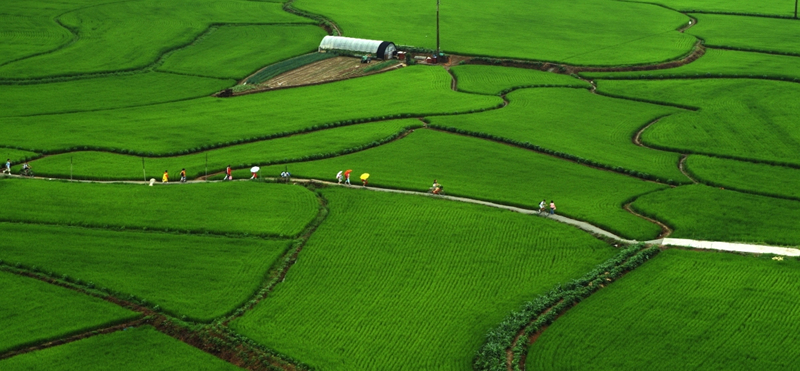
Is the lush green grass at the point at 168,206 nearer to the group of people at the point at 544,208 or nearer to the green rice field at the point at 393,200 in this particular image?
the green rice field at the point at 393,200

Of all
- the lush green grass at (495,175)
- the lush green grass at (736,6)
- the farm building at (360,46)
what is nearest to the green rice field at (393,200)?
the lush green grass at (495,175)

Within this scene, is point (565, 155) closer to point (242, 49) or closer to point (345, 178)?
point (345, 178)

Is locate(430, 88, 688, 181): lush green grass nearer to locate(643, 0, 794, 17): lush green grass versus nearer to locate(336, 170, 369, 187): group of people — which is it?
locate(336, 170, 369, 187): group of people

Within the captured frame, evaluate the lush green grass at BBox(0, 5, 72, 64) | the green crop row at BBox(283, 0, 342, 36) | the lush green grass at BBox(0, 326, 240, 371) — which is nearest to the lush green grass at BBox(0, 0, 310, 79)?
the green crop row at BBox(283, 0, 342, 36)

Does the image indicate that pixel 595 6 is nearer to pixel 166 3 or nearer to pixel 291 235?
pixel 166 3

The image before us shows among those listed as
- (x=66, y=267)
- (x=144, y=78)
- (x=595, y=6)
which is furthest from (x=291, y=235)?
(x=595, y=6)

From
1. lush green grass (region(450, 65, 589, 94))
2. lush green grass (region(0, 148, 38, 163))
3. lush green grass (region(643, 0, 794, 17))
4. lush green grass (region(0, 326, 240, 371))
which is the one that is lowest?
lush green grass (region(0, 326, 240, 371))
